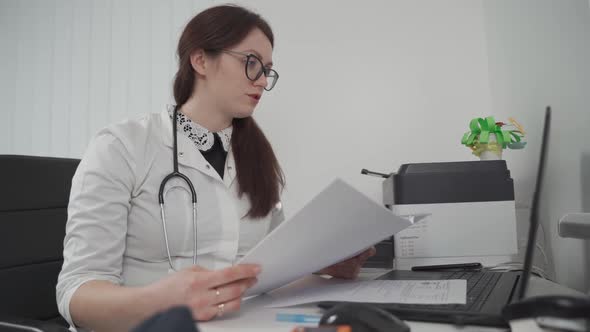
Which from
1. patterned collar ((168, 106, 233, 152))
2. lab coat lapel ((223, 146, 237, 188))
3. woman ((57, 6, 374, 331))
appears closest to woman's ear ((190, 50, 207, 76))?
woman ((57, 6, 374, 331))

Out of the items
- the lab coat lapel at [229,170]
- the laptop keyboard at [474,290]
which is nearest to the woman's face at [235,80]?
the lab coat lapel at [229,170]

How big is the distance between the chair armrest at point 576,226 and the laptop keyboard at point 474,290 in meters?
0.16

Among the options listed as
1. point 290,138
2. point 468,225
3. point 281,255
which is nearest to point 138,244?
point 281,255

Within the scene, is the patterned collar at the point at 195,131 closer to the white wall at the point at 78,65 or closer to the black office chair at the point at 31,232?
the black office chair at the point at 31,232

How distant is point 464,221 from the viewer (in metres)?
1.20

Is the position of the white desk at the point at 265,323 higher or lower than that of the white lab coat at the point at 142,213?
lower

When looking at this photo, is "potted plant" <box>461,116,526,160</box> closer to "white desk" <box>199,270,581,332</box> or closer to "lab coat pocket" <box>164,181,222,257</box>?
"white desk" <box>199,270,581,332</box>

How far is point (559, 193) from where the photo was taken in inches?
49.1

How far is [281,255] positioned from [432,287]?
12.1 inches

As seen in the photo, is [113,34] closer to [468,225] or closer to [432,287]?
[468,225]

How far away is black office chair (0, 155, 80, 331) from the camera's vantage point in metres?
0.93

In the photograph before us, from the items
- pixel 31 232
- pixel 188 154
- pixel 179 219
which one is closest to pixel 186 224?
pixel 179 219

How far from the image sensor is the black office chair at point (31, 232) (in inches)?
36.7

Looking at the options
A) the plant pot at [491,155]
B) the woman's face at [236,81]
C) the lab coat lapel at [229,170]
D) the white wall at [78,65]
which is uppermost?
the white wall at [78,65]
